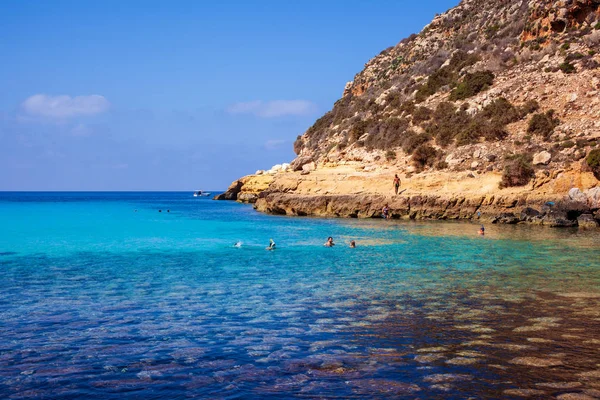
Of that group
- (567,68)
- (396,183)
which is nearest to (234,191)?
(396,183)

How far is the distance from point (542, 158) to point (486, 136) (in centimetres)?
653

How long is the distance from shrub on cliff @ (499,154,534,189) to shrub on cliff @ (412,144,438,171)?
7572mm

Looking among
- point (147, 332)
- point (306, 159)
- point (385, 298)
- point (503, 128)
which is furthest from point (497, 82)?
point (147, 332)

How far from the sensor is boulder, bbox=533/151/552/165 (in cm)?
3828

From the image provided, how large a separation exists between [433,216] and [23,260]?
28070mm

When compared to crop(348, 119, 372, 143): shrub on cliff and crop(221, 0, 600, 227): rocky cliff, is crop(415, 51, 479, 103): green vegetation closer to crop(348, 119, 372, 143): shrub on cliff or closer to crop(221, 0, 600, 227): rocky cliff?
crop(221, 0, 600, 227): rocky cliff

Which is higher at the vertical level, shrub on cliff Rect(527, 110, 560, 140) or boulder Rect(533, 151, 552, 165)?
shrub on cliff Rect(527, 110, 560, 140)

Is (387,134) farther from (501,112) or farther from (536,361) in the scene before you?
(536,361)

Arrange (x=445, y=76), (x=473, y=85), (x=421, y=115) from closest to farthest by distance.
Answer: (x=473, y=85) < (x=421, y=115) < (x=445, y=76)

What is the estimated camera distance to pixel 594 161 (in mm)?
34406

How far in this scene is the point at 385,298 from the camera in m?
13.0

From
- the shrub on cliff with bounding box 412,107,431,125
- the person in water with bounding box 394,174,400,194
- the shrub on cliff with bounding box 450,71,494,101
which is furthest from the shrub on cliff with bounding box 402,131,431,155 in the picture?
the shrub on cliff with bounding box 450,71,494,101

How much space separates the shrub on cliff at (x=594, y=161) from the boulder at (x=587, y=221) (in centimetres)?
385

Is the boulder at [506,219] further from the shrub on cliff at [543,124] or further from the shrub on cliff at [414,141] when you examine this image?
the shrub on cliff at [414,141]
